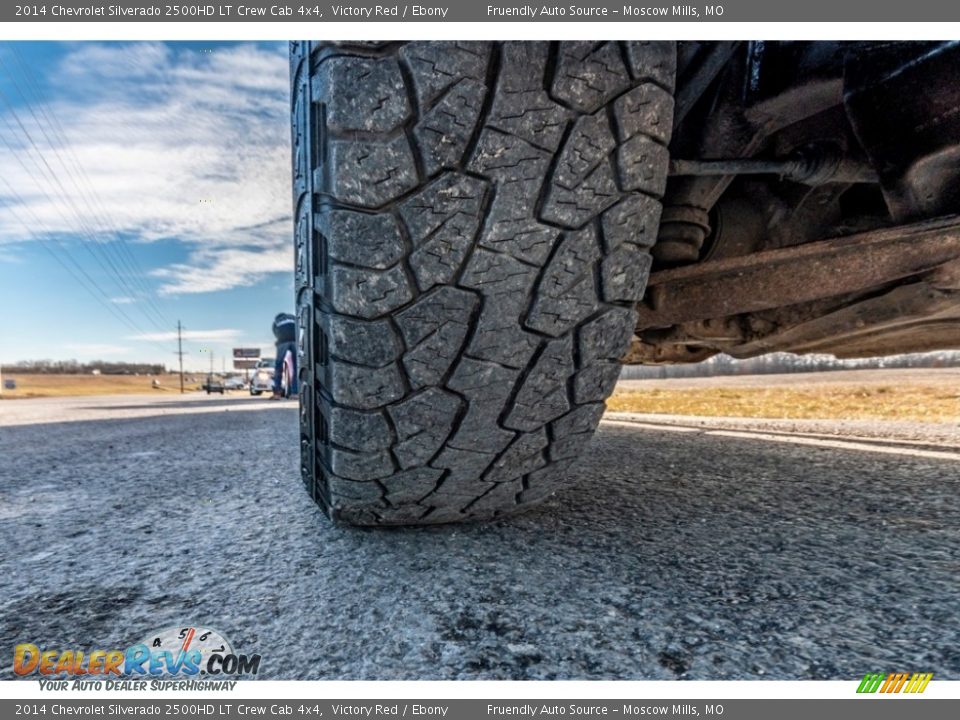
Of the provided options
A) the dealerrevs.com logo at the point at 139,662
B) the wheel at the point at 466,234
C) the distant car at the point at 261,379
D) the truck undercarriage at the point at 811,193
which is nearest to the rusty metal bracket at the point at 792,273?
the truck undercarriage at the point at 811,193

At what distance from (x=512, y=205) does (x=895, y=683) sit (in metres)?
0.71

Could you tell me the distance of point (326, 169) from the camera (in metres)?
0.68

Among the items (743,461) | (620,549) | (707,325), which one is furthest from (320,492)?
(743,461)

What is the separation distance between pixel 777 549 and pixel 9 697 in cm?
109

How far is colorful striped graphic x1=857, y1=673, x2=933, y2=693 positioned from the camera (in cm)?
52

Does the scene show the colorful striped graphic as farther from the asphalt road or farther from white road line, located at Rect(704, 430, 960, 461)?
white road line, located at Rect(704, 430, 960, 461)

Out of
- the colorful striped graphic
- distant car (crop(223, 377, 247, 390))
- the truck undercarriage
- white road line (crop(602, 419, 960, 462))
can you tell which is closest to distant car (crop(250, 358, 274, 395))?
white road line (crop(602, 419, 960, 462))

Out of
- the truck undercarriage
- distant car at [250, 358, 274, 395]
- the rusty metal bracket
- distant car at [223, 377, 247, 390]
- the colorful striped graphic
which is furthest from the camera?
distant car at [223, 377, 247, 390]

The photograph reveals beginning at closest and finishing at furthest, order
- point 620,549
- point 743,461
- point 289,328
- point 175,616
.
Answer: point 175,616 < point 620,549 < point 743,461 < point 289,328

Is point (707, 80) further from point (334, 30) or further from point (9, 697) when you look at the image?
point (9, 697)

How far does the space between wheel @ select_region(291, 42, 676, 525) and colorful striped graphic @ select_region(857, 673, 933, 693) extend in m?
0.47

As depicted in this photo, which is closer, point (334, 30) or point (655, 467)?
point (334, 30)

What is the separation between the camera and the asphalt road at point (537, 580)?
1.84 feet
